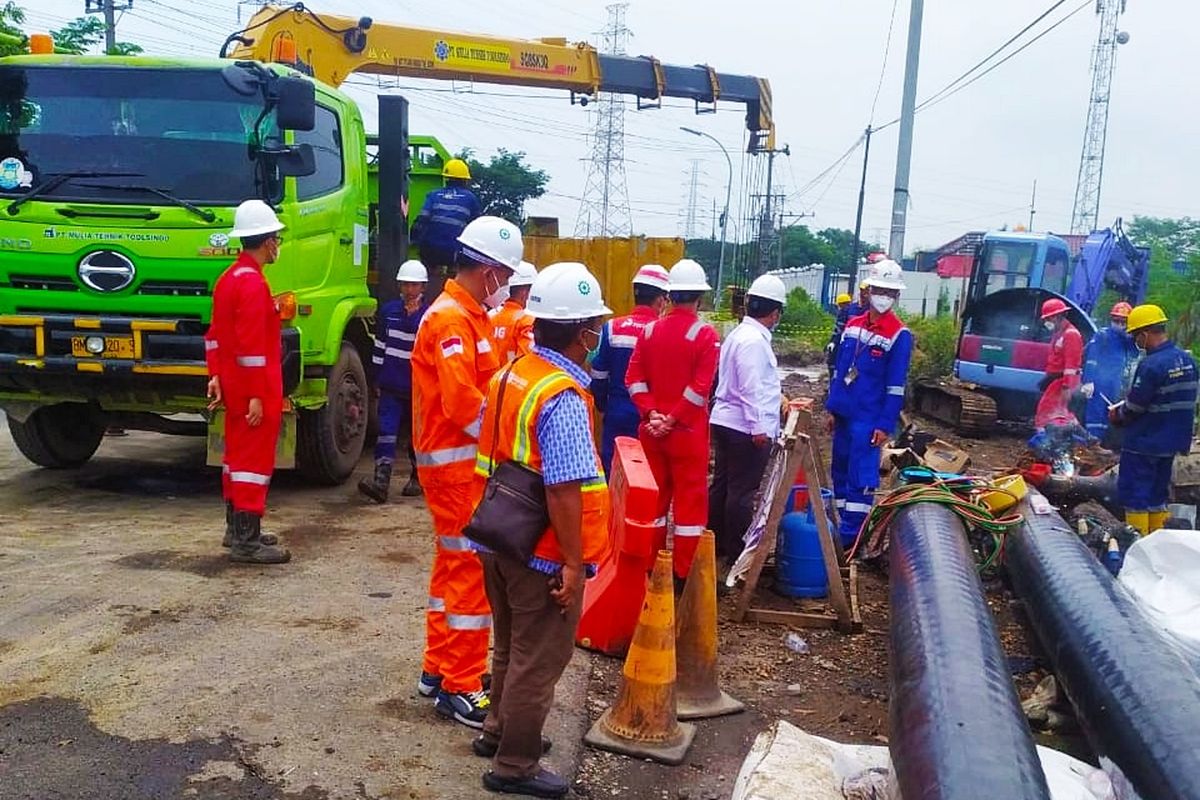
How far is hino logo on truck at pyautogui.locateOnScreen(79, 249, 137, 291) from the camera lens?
643 cm

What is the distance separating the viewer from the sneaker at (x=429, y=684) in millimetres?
4355

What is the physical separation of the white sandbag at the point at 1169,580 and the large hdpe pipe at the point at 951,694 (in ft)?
2.93

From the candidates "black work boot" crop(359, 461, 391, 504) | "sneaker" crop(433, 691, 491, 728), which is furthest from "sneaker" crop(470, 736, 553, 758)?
"black work boot" crop(359, 461, 391, 504)

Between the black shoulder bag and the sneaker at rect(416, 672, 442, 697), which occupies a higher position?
the black shoulder bag

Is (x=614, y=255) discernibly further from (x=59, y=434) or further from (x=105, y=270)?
(x=59, y=434)

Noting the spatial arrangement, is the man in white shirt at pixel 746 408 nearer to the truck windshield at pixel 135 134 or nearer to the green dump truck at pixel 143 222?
the green dump truck at pixel 143 222

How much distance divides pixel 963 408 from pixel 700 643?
9925mm

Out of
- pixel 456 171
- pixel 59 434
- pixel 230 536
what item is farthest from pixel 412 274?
pixel 59 434

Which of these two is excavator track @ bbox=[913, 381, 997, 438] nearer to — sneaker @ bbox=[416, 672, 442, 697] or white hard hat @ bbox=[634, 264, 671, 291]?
white hard hat @ bbox=[634, 264, 671, 291]

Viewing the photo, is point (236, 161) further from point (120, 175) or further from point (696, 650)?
point (696, 650)

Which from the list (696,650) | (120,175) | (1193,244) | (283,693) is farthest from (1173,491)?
(1193,244)

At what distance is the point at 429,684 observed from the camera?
4367 mm

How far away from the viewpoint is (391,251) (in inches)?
341

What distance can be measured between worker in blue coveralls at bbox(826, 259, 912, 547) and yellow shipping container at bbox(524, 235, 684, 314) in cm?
294
